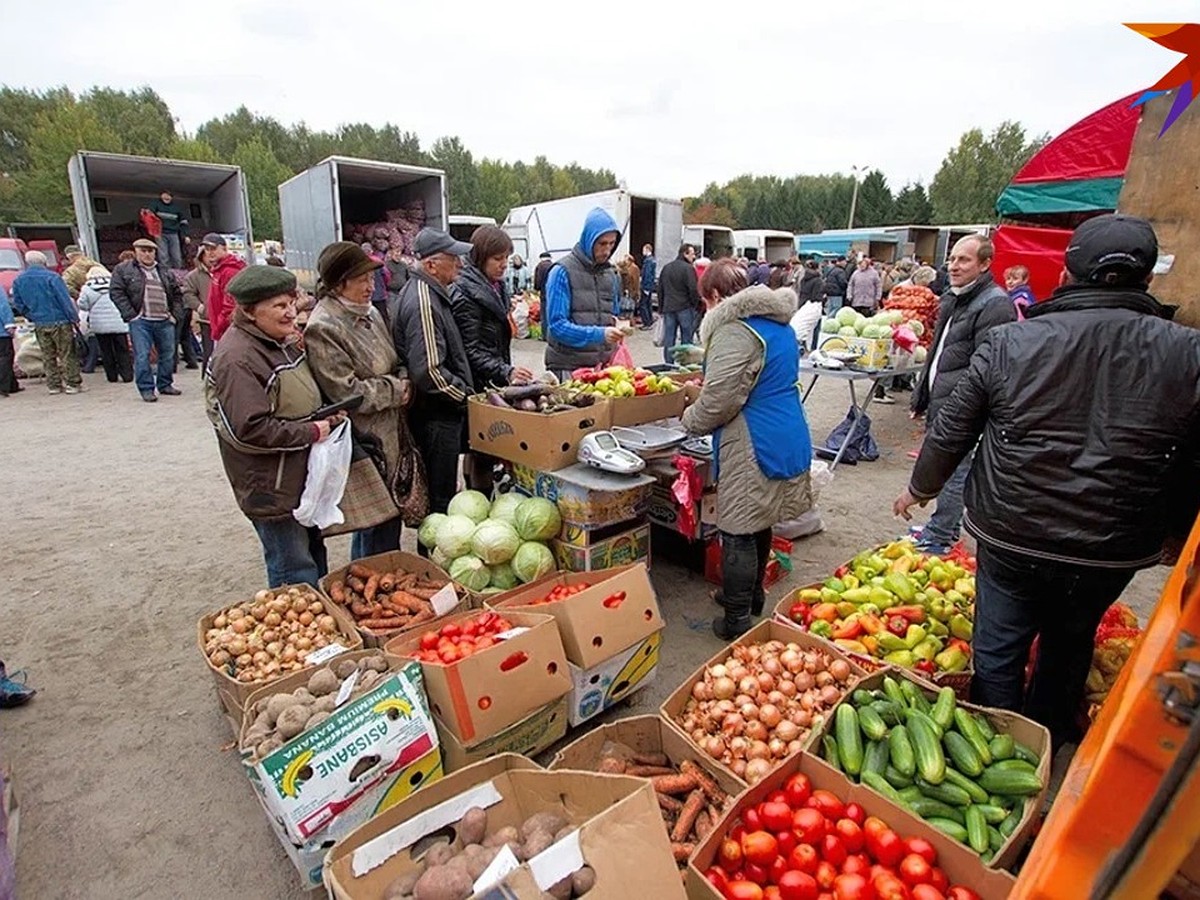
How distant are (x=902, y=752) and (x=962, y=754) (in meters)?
0.19

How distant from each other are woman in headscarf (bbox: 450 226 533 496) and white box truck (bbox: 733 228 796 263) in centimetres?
2182

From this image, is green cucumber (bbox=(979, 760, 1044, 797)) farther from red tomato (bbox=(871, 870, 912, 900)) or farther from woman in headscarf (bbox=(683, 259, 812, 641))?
woman in headscarf (bbox=(683, 259, 812, 641))

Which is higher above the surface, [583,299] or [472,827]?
[583,299]

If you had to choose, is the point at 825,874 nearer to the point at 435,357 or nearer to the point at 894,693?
the point at 894,693

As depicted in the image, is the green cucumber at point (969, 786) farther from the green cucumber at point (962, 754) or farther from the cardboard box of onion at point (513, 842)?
the cardboard box of onion at point (513, 842)

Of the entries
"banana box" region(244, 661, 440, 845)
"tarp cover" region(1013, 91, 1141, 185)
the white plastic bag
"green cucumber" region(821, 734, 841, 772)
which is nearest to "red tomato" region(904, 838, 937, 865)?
"green cucumber" region(821, 734, 841, 772)

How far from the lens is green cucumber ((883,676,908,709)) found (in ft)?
7.40

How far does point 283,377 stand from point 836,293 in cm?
1570

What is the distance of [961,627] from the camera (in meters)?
2.88

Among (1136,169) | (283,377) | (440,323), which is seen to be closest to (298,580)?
(283,377)

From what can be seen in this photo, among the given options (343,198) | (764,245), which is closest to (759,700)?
(343,198)

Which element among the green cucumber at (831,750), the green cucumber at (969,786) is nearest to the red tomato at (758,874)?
the green cucumber at (831,750)

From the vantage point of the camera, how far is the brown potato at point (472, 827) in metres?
1.79

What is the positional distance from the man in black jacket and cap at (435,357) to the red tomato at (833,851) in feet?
8.63
